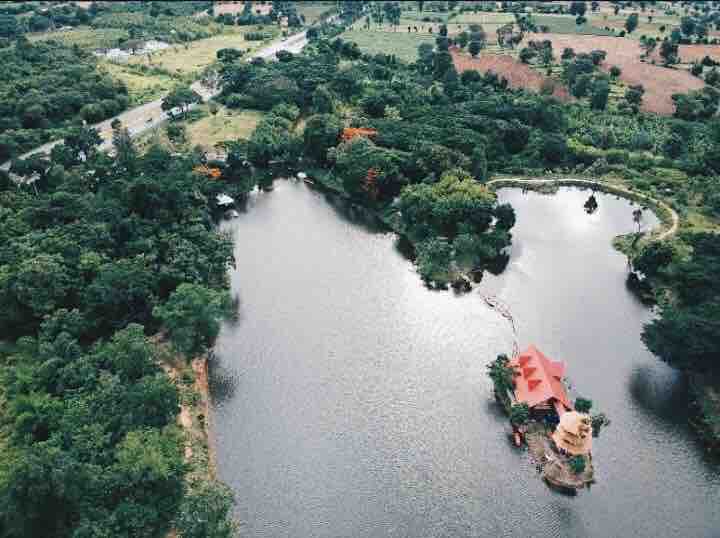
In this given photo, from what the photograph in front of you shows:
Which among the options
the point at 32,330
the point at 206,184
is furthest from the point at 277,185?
the point at 32,330

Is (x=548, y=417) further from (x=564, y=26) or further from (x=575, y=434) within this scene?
(x=564, y=26)

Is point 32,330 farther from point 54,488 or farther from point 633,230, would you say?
point 633,230

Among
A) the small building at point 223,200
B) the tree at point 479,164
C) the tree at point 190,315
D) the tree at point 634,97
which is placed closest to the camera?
the tree at point 190,315

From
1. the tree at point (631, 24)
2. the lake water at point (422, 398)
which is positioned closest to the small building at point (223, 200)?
the lake water at point (422, 398)

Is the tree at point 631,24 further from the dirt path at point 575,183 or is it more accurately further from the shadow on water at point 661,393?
the shadow on water at point 661,393

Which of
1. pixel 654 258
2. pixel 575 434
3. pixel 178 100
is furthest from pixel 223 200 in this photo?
pixel 575 434

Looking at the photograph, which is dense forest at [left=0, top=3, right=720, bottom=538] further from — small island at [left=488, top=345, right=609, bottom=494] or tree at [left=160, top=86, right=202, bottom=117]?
small island at [left=488, top=345, right=609, bottom=494]
